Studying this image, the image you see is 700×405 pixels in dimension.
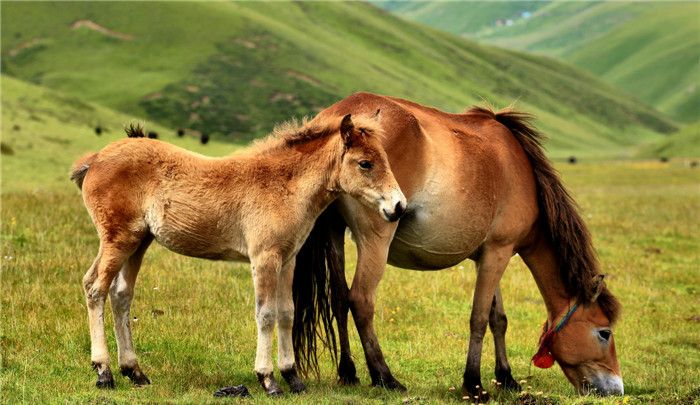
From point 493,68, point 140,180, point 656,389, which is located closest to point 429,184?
point 140,180

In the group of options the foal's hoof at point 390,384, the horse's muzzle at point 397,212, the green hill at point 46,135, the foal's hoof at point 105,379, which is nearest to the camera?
the horse's muzzle at point 397,212

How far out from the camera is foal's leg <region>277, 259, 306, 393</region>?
822 cm

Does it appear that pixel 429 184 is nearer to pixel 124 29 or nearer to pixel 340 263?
pixel 340 263

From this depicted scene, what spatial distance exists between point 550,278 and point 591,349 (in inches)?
34.9

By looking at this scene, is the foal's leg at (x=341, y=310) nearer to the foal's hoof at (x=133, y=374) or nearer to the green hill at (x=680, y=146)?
the foal's hoof at (x=133, y=374)

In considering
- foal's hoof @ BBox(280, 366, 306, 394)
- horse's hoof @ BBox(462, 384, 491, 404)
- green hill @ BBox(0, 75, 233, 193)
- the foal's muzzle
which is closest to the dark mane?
horse's hoof @ BBox(462, 384, 491, 404)

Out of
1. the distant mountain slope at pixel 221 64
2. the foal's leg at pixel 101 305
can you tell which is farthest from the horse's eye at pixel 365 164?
the distant mountain slope at pixel 221 64

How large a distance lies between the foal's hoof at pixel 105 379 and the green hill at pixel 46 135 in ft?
64.6

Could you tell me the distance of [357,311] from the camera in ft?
28.2

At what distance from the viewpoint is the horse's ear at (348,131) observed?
7.86 meters

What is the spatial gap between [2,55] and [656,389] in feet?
370

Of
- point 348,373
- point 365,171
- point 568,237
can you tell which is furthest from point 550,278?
point 365,171

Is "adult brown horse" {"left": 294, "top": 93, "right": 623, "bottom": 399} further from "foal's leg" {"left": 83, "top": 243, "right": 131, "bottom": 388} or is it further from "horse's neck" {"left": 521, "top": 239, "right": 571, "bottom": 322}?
"foal's leg" {"left": 83, "top": 243, "right": 131, "bottom": 388}

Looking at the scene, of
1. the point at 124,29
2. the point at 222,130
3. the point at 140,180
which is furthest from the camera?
the point at 124,29
